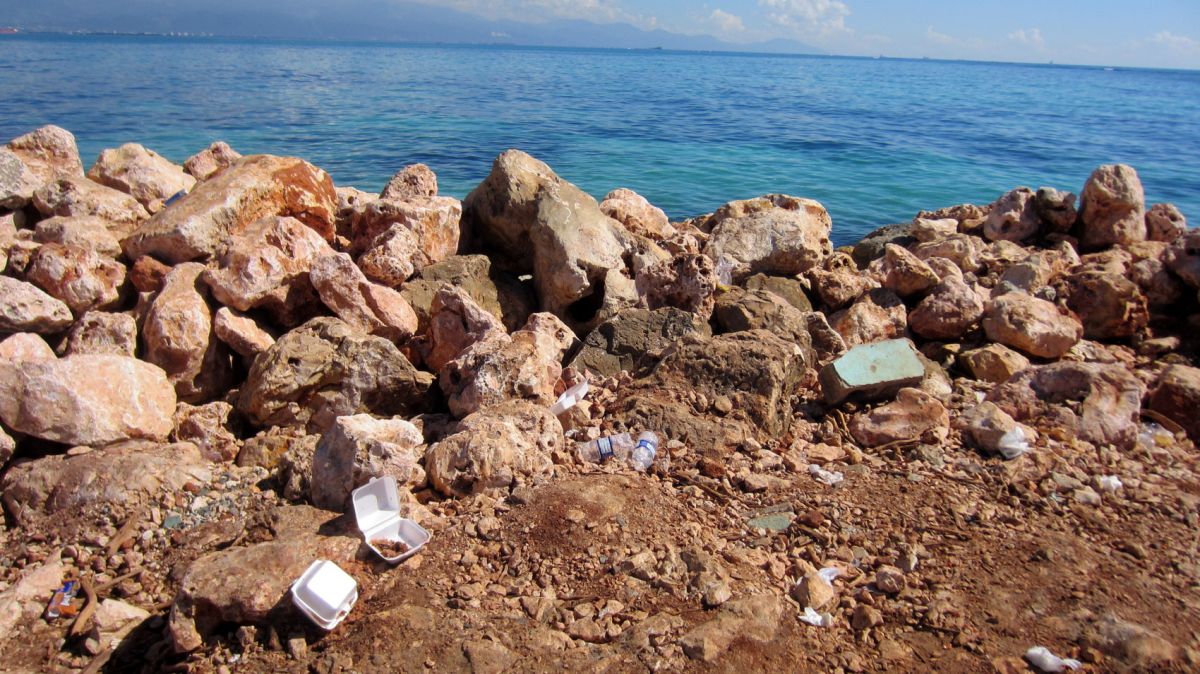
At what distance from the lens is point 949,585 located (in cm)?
280

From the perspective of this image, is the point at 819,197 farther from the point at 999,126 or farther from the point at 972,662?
the point at 999,126

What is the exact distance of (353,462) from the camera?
3289mm

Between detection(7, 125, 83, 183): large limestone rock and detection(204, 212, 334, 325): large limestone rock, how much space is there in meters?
2.47

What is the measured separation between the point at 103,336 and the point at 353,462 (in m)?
2.17

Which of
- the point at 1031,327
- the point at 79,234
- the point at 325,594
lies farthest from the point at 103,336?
the point at 1031,327

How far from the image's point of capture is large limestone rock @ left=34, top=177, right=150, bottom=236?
209 inches

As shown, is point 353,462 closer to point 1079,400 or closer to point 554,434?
point 554,434

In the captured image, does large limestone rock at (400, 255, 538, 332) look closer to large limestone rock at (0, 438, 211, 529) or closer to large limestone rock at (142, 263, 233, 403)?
large limestone rock at (142, 263, 233, 403)

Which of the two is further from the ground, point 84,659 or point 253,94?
point 253,94

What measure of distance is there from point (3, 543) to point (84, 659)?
3.40 feet

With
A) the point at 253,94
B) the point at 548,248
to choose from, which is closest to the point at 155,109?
the point at 253,94

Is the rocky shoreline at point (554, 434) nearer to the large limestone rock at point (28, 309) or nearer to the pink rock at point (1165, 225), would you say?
the large limestone rock at point (28, 309)

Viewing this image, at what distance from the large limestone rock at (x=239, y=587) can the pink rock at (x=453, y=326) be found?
202cm

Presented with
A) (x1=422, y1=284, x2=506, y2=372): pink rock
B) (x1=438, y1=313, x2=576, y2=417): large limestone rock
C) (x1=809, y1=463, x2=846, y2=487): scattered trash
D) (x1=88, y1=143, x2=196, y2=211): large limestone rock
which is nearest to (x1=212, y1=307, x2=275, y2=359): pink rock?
(x1=422, y1=284, x2=506, y2=372): pink rock
